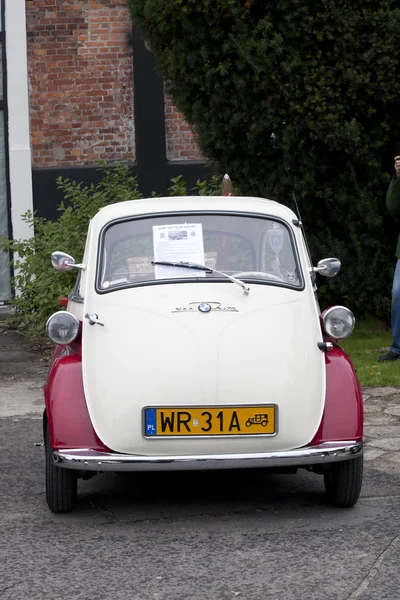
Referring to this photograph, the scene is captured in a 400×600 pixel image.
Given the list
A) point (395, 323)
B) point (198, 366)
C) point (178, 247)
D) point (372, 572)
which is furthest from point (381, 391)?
point (372, 572)

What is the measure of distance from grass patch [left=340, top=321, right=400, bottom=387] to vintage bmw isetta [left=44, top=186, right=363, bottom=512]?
2958 millimetres

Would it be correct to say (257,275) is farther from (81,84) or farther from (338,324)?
(81,84)

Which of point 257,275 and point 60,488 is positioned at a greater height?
point 257,275

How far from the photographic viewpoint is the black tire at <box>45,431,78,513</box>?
5422 mm

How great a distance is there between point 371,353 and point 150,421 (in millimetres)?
5274

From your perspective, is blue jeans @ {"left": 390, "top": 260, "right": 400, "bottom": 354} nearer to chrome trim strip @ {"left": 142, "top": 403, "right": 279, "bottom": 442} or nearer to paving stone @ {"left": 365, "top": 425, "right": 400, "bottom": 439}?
paving stone @ {"left": 365, "top": 425, "right": 400, "bottom": 439}

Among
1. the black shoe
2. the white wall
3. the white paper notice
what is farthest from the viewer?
the white wall

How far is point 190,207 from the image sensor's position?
20.3 ft

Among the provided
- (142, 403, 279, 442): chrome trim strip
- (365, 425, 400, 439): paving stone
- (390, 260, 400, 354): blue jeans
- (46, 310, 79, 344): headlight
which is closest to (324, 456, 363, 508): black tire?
(142, 403, 279, 442): chrome trim strip

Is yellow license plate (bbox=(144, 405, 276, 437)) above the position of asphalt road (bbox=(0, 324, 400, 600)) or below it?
above

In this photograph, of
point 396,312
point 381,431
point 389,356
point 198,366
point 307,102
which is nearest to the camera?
point 198,366

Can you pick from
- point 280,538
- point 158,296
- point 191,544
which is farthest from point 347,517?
point 158,296

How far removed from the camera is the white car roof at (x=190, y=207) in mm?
6184

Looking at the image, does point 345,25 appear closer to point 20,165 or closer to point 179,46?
point 179,46
